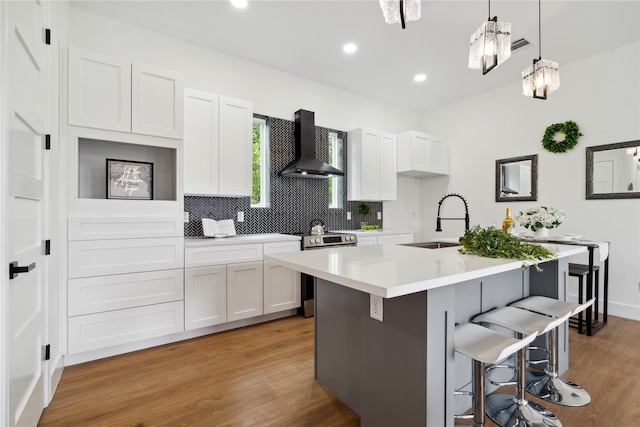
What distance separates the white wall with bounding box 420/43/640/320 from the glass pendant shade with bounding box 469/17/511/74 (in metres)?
2.57

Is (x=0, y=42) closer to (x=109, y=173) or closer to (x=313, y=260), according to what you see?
(x=313, y=260)

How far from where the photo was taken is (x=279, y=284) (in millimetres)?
3303

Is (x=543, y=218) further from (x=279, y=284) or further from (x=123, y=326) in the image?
(x=123, y=326)

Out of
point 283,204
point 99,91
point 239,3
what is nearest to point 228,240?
point 283,204

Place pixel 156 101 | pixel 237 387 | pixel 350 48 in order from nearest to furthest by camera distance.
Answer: pixel 237 387 → pixel 156 101 → pixel 350 48

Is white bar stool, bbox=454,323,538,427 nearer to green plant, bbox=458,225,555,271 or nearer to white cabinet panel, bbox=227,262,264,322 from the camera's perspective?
green plant, bbox=458,225,555,271

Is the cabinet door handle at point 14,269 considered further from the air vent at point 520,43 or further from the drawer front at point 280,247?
the air vent at point 520,43

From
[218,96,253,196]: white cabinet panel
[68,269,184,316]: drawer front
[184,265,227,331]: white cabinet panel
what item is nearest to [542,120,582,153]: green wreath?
[218,96,253,196]: white cabinet panel

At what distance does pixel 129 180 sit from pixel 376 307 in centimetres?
256

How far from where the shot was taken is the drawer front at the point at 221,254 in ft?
9.12

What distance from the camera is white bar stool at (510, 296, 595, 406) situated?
1.84 m

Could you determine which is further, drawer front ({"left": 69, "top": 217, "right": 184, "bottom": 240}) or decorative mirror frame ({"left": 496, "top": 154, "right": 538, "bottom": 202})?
decorative mirror frame ({"left": 496, "top": 154, "right": 538, "bottom": 202})

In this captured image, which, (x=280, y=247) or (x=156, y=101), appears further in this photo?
(x=280, y=247)

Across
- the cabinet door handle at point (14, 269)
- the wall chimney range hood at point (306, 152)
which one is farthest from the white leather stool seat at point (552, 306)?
the cabinet door handle at point (14, 269)
